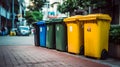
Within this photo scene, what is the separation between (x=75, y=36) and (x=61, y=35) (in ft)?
5.59

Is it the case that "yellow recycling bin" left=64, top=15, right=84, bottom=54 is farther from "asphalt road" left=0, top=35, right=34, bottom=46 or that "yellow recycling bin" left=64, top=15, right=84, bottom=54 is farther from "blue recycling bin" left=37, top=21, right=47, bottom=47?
"asphalt road" left=0, top=35, right=34, bottom=46

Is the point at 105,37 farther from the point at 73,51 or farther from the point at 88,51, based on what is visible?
the point at 73,51

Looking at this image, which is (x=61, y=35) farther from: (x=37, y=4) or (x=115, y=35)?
(x=37, y=4)

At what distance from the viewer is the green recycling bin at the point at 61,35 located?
1465 cm

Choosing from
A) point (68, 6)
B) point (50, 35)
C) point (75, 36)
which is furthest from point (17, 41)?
point (75, 36)

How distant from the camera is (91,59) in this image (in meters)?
11.8

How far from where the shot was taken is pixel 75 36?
1327cm

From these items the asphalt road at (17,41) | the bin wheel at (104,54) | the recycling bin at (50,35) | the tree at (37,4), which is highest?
the tree at (37,4)

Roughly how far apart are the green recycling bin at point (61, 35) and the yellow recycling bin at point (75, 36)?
29.5 inches

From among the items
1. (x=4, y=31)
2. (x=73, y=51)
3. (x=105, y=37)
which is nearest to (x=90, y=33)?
(x=105, y=37)

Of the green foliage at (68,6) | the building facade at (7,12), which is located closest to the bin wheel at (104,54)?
the green foliage at (68,6)

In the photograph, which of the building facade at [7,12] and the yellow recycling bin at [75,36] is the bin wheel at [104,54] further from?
the building facade at [7,12]

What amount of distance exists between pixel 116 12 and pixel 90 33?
8946 millimetres

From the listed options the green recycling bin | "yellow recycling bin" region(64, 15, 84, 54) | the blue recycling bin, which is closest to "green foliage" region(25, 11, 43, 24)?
the blue recycling bin
